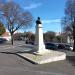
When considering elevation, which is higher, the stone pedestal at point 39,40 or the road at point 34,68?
the stone pedestal at point 39,40

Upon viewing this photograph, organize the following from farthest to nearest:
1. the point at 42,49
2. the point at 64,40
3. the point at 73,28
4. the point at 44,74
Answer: the point at 64,40 < the point at 73,28 < the point at 42,49 < the point at 44,74

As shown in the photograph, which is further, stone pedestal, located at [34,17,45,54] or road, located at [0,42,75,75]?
stone pedestal, located at [34,17,45,54]

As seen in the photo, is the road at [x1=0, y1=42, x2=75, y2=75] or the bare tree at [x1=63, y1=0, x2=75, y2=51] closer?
the road at [x1=0, y1=42, x2=75, y2=75]

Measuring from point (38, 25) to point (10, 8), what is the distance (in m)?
53.6

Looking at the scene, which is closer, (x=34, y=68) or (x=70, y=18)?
(x=34, y=68)

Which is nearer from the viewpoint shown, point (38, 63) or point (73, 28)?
point (38, 63)

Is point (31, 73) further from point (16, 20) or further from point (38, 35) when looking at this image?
point (16, 20)

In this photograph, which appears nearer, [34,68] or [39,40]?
[34,68]

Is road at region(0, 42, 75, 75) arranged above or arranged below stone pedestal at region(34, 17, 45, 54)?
below

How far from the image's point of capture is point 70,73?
16.1 m

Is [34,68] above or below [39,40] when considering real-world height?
below

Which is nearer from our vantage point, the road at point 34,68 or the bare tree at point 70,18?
the road at point 34,68

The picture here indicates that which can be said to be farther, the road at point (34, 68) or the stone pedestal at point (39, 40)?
the stone pedestal at point (39, 40)

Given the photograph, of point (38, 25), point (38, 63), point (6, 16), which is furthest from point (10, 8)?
point (38, 63)
